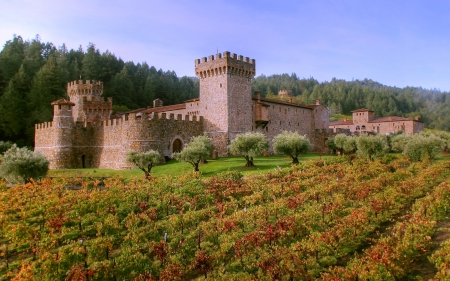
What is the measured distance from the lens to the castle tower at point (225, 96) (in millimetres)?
37531

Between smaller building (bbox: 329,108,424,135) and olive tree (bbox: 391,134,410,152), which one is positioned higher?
smaller building (bbox: 329,108,424,135)

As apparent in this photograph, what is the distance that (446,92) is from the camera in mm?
179875

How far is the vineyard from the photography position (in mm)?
11297

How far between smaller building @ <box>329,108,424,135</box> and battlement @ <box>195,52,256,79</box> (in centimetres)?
3818

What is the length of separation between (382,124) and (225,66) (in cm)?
4993

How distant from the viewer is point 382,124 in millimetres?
76500

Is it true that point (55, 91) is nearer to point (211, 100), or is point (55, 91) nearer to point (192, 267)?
point (211, 100)

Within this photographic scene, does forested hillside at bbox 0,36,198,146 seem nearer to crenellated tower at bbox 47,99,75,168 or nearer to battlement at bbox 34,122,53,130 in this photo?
battlement at bbox 34,122,53,130

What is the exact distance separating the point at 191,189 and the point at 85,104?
27.7 metres

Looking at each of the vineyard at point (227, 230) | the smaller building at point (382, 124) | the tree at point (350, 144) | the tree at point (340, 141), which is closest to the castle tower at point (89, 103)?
the vineyard at point (227, 230)

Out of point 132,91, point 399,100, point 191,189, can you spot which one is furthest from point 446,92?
point 191,189

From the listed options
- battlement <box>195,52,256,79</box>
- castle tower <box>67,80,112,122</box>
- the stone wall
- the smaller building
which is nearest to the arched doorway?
the stone wall

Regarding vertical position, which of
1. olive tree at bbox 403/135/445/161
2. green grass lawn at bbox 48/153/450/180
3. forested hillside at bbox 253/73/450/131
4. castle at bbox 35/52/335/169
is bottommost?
green grass lawn at bbox 48/153/450/180

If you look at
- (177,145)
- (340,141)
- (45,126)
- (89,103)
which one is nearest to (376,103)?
(340,141)
